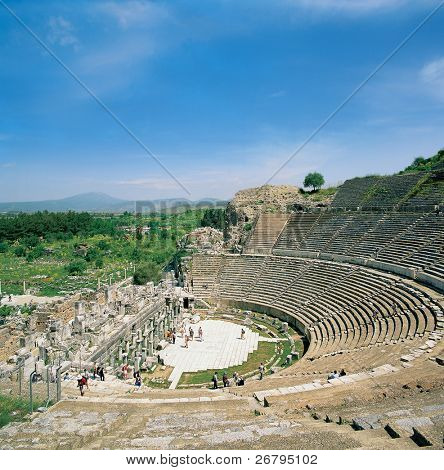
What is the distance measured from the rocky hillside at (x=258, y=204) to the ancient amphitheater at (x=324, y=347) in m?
4.08

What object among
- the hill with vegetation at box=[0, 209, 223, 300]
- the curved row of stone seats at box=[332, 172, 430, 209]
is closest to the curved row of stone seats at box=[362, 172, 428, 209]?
the curved row of stone seats at box=[332, 172, 430, 209]

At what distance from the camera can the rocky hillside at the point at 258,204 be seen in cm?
4078

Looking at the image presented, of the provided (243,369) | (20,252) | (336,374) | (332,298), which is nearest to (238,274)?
(332,298)

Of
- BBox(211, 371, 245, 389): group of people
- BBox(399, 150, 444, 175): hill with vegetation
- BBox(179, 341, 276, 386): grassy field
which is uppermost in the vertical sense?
BBox(399, 150, 444, 175): hill with vegetation

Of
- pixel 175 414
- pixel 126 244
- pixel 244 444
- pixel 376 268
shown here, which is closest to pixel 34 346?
pixel 175 414

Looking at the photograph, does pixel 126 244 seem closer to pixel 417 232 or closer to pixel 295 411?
pixel 417 232

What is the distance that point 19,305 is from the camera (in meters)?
31.4

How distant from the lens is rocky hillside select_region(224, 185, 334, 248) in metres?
40.8

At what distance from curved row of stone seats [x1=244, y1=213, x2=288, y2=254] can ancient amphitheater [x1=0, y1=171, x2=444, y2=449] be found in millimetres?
85

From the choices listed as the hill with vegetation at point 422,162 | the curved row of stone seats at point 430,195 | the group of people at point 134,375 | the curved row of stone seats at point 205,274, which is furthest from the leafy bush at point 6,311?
the hill with vegetation at point 422,162

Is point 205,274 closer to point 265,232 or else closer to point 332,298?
point 265,232

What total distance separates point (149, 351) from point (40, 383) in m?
7.19

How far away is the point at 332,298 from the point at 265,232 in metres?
13.5

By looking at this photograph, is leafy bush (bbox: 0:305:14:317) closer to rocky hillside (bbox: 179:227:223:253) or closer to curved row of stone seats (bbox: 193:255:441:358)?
rocky hillside (bbox: 179:227:223:253)
